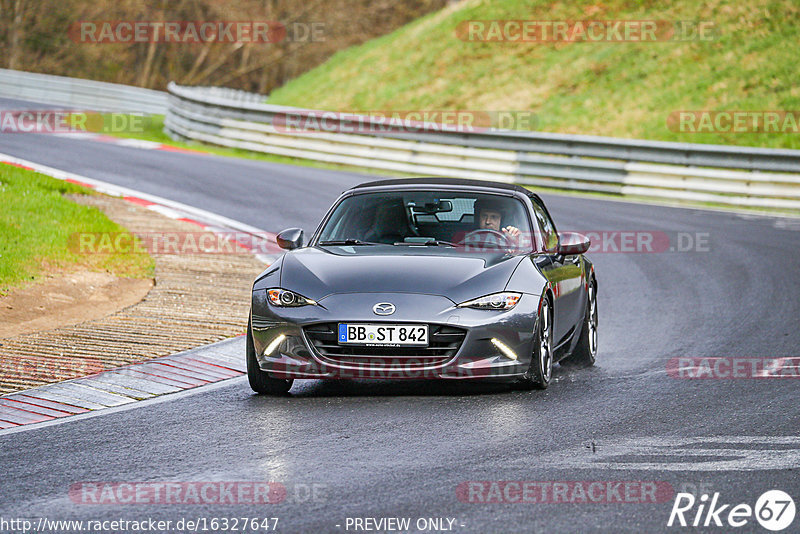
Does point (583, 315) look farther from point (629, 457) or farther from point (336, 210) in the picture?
point (629, 457)

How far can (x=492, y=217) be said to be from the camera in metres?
9.09

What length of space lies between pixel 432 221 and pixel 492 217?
0.45 metres

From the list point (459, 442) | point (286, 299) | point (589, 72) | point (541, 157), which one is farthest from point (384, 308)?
point (589, 72)

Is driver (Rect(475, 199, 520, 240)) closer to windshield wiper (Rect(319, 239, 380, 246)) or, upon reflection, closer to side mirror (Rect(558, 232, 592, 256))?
side mirror (Rect(558, 232, 592, 256))

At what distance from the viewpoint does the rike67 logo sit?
17.1ft

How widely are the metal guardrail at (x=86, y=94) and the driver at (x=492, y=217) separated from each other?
30.4 m

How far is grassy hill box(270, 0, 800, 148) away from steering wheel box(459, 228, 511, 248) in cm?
2075

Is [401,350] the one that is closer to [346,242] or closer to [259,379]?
[259,379]

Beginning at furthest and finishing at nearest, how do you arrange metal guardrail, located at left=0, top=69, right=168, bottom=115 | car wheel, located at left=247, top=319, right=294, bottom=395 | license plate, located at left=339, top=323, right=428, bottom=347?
metal guardrail, located at left=0, top=69, right=168, bottom=115, car wheel, located at left=247, top=319, right=294, bottom=395, license plate, located at left=339, top=323, right=428, bottom=347

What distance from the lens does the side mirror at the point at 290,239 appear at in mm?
8906

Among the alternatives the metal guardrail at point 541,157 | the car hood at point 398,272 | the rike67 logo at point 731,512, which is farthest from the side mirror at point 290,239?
the metal guardrail at point 541,157

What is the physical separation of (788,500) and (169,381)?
14.6 feet

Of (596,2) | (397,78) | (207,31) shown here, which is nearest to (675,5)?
(596,2)

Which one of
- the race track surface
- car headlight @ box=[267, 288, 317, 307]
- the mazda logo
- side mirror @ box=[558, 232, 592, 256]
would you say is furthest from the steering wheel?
car headlight @ box=[267, 288, 317, 307]
